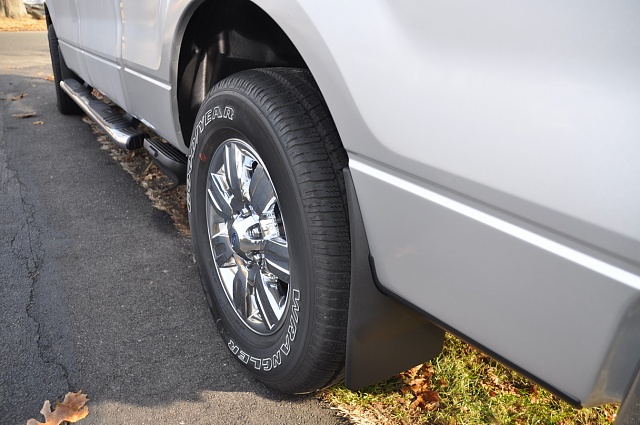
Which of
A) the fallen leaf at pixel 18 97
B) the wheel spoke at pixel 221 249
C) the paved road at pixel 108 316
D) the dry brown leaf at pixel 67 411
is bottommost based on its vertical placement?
the fallen leaf at pixel 18 97

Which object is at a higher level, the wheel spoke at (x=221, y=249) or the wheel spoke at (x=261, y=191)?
the wheel spoke at (x=261, y=191)

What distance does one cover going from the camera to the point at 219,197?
2211 mm

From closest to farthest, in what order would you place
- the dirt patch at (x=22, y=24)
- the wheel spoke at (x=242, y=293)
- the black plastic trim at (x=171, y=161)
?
the wheel spoke at (x=242, y=293)
the black plastic trim at (x=171, y=161)
the dirt patch at (x=22, y=24)

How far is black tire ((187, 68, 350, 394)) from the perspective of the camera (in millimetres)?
1612

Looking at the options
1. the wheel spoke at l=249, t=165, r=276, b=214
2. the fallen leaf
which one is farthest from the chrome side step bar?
the fallen leaf

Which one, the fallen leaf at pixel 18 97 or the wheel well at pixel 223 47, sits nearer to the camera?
the wheel well at pixel 223 47

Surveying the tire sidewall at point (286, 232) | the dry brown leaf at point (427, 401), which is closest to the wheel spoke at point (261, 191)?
the tire sidewall at point (286, 232)

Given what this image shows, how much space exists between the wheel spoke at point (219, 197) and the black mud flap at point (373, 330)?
0.78 metres

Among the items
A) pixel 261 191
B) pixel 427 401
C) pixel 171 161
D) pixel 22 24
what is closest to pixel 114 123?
pixel 171 161

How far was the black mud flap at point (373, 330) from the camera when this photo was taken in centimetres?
152

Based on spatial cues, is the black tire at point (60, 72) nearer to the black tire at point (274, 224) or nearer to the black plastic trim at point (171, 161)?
the black plastic trim at point (171, 161)

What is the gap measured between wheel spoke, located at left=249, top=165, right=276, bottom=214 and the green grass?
2.43ft

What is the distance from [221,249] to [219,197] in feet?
0.72

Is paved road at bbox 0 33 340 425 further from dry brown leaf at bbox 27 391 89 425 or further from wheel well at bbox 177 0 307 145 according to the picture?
wheel well at bbox 177 0 307 145
